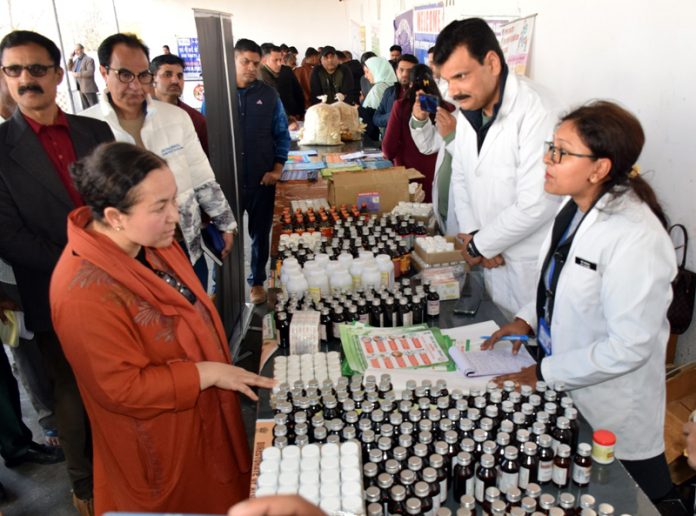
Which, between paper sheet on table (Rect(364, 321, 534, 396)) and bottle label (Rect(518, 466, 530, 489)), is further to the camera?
paper sheet on table (Rect(364, 321, 534, 396))

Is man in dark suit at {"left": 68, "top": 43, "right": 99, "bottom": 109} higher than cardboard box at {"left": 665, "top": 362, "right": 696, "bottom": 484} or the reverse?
higher

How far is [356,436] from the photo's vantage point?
4.75 ft

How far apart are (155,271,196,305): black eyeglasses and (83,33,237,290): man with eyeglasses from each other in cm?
109

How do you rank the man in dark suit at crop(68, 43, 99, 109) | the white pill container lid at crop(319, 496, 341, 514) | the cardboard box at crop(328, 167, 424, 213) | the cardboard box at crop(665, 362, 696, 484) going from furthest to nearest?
1. the man in dark suit at crop(68, 43, 99, 109)
2. the cardboard box at crop(328, 167, 424, 213)
3. the cardboard box at crop(665, 362, 696, 484)
4. the white pill container lid at crop(319, 496, 341, 514)

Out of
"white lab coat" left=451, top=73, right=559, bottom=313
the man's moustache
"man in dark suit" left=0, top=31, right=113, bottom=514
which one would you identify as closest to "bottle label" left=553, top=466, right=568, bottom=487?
"white lab coat" left=451, top=73, right=559, bottom=313

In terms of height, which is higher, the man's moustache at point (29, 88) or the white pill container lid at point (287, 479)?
the man's moustache at point (29, 88)

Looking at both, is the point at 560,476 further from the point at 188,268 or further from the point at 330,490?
the point at 188,268

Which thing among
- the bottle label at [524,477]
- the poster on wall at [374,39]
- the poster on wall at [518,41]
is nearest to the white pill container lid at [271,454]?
the bottle label at [524,477]

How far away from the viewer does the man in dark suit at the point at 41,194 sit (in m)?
2.25

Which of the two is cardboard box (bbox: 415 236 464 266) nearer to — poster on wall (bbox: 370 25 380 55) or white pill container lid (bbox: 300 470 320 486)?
white pill container lid (bbox: 300 470 320 486)

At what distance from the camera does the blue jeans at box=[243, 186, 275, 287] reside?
187 inches

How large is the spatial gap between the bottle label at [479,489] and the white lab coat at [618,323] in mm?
503

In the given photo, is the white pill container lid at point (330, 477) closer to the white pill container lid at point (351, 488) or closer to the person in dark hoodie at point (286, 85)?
the white pill container lid at point (351, 488)

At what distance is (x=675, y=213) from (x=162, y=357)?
95.0 inches
